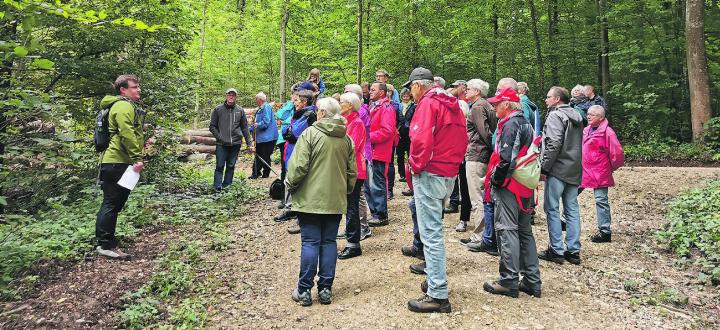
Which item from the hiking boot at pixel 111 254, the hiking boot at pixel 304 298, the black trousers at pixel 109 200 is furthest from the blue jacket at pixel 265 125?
the hiking boot at pixel 304 298

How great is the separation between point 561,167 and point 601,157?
140 centimetres

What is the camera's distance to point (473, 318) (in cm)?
397

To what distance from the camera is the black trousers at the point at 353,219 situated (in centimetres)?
548

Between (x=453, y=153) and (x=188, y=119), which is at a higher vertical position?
(x=188, y=119)

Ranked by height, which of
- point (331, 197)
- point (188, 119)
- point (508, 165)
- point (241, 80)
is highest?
point (241, 80)

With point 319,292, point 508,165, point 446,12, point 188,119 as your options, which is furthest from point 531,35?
point 319,292

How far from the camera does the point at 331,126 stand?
4254 millimetres

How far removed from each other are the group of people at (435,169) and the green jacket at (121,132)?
1cm

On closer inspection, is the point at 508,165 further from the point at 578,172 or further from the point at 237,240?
the point at 237,240

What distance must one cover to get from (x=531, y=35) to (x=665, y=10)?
4406mm

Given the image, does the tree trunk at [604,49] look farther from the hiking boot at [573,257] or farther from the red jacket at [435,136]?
the red jacket at [435,136]

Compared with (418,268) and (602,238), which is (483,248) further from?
(602,238)

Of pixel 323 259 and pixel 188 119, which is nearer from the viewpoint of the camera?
pixel 323 259

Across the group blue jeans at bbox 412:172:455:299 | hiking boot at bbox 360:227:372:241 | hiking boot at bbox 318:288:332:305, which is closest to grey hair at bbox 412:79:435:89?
blue jeans at bbox 412:172:455:299
